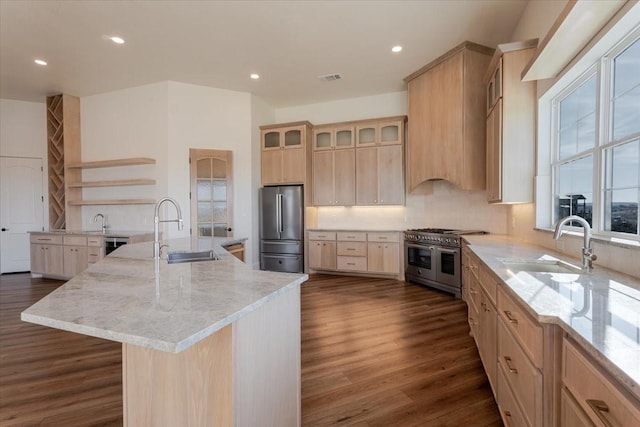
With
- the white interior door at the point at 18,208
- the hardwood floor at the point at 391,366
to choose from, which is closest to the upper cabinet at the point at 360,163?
the hardwood floor at the point at 391,366

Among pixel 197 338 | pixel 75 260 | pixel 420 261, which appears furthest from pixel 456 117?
pixel 75 260

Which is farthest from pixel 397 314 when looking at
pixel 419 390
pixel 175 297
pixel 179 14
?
pixel 179 14

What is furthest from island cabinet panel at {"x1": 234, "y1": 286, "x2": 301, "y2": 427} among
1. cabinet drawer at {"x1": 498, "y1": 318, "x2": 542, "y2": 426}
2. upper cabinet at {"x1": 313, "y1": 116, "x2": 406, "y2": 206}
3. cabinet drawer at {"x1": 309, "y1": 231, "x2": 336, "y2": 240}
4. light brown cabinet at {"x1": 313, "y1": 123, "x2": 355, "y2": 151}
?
light brown cabinet at {"x1": 313, "y1": 123, "x2": 355, "y2": 151}

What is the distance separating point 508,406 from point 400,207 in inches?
161

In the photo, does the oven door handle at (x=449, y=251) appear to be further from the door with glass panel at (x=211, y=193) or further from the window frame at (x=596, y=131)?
the door with glass panel at (x=211, y=193)

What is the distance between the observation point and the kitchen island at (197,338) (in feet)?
3.30

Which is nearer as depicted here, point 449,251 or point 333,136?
point 449,251

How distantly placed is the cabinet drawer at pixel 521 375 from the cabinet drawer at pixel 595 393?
187 mm

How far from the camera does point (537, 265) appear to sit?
80.6 inches

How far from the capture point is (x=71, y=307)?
1147 millimetres

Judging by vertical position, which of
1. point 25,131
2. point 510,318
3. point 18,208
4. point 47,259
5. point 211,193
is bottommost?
point 47,259

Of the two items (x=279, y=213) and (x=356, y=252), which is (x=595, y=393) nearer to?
(x=356, y=252)

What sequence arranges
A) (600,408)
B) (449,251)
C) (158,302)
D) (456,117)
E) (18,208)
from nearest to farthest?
(600,408)
(158,302)
(456,117)
(449,251)
(18,208)

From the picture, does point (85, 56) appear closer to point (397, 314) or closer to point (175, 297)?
point (175, 297)
